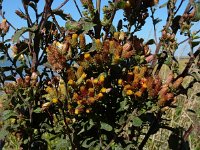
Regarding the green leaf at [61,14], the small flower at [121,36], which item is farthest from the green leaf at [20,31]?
the small flower at [121,36]

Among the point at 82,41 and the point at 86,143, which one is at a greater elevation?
the point at 82,41

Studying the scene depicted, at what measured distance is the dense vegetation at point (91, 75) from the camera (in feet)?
4.70

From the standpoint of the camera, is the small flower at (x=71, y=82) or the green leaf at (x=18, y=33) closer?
the small flower at (x=71, y=82)

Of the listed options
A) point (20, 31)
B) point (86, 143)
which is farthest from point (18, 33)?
point (86, 143)

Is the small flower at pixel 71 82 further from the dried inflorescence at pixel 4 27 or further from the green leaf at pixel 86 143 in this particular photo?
the dried inflorescence at pixel 4 27

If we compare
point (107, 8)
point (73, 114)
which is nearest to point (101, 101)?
point (73, 114)

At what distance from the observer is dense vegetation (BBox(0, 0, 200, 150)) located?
4.70ft

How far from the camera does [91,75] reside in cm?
153

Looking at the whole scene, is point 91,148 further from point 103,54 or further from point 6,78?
point 6,78

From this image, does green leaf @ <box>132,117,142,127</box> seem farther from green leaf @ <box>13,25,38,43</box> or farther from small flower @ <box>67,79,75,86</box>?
green leaf @ <box>13,25,38,43</box>

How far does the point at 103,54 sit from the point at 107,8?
0.25 meters

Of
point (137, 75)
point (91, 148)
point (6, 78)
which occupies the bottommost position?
point (91, 148)

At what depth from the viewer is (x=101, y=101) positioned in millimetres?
1490

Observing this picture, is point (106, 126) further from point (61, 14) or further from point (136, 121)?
point (61, 14)
